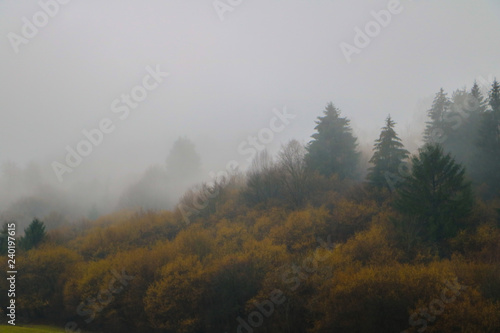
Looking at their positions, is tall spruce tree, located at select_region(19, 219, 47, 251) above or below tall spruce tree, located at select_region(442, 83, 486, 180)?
below

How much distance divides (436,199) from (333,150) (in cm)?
2156

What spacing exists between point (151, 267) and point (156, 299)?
5023 millimetres

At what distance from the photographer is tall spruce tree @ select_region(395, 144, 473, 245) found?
31.9 metres

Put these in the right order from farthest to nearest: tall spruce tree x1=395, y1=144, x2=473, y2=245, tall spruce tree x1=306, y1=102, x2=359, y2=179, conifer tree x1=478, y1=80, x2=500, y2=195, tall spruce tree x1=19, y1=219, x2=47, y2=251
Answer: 1. tall spruce tree x1=306, y1=102, x2=359, y2=179
2. tall spruce tree x1=19, y1=219, x2=47, y2=251
3. conifer tree x1=478, y1=80, x2=500, y2=195
4. tall spruce tree x1=395, y1=144, x2=473, y2=245

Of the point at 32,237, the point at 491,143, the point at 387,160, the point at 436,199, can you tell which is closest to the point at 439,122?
the point at 491,143

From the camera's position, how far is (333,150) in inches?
2092

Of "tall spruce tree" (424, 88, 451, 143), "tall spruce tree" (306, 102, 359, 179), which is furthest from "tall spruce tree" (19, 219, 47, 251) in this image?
"tall spruce tree" (424, 88, 451, 143)

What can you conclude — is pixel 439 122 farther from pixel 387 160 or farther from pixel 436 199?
pixel 436 199

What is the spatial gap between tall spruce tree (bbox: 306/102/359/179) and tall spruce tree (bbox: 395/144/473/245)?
57.5 feet

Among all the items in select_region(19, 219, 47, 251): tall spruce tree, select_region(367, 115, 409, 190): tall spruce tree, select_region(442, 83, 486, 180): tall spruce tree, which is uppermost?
select_region(442, 83, 486, 180): tall spruce tree

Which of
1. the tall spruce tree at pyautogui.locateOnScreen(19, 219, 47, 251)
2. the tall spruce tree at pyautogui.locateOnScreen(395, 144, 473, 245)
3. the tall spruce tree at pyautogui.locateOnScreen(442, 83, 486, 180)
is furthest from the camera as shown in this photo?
the tall spruce tree at pyautogui.locateOnScreen(19, 219, 47, 251)

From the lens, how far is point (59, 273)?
4259 centimetres

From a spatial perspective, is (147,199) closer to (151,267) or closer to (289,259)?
(151,267)

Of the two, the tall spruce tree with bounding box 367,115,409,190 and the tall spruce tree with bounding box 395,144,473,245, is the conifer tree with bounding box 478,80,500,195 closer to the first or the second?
the tall spruce tree with bounding box 367,115,409,190
